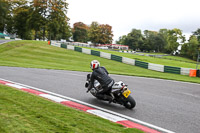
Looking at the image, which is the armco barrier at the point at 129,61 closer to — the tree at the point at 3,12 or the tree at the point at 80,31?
the tree at the point at 3,12

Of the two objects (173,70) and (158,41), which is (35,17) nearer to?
(173,70)

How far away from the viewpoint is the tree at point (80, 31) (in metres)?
107

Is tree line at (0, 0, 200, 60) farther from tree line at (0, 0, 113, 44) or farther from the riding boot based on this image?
the riding boot

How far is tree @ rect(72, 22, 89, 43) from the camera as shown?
352 ft

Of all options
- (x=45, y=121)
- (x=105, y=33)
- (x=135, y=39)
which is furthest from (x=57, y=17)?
(x=135, y=39)

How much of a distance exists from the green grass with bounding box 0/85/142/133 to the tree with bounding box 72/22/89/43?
10365 centimetres

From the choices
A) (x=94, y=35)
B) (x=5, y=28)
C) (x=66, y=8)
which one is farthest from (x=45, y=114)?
(x=94, y=35)

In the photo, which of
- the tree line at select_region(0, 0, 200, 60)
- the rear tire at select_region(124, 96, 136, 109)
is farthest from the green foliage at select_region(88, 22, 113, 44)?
the rear tire at select_region(124, 96, 136, 109)

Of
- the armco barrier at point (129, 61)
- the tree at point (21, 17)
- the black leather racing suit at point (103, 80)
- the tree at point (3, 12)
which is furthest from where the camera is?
the tree at point (3, 12)

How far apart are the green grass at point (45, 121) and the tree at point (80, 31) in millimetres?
103650

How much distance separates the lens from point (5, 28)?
69.9 meters

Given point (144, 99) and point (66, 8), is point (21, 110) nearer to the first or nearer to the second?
point (144, 99)

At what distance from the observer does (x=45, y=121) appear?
4.42 m

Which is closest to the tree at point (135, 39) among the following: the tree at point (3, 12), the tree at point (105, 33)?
the tree at point (105, 33)
